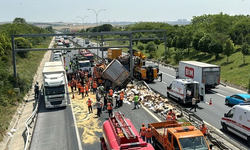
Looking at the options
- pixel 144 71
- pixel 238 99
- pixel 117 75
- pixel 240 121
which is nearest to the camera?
pixel 240 121

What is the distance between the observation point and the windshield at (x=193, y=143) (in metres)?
11.2

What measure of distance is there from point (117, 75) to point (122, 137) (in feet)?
63.2

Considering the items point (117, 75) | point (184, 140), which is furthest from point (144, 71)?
point (184, 140)

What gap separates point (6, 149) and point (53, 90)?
8.22 meters

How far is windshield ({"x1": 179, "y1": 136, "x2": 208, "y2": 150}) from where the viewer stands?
11.2 m

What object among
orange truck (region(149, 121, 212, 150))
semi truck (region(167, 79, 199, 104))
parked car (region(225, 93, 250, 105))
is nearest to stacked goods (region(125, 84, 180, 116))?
semi truck (region(167, 79, 199, 104))

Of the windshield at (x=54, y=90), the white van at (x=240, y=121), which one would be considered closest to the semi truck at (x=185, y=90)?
the white van at (x=240, y=121)

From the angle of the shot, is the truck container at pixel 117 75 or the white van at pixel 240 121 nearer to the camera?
the white van at pixel 240 121

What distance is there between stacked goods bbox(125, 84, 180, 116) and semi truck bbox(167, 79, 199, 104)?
4.01ft

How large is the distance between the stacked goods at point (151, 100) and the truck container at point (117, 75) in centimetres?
131

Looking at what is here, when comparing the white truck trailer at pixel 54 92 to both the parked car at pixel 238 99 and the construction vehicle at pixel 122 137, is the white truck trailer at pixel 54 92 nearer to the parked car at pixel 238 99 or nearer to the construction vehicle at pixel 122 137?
the construction vehicle at pixel 122 137

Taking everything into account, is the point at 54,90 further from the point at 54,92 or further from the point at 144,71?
the point at 144,71

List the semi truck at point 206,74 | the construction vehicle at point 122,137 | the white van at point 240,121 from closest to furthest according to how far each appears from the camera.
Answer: the construction vehicle at point 122,137
the white van at point 240,121
the semi truck at point 206,74

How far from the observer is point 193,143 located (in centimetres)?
1137
